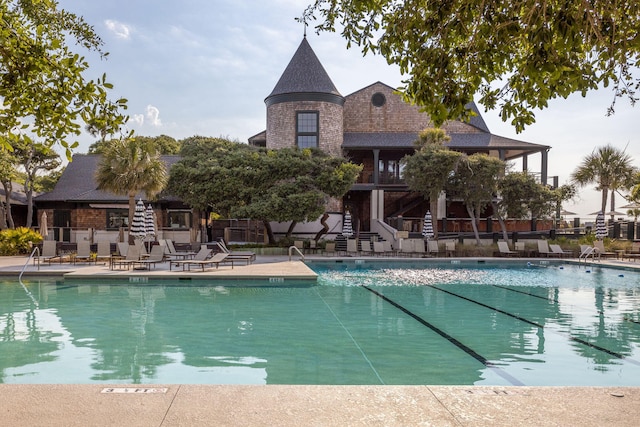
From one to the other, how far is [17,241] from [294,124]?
17.7 m

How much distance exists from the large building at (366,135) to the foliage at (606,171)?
3534mm

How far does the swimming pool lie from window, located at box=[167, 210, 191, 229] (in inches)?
677

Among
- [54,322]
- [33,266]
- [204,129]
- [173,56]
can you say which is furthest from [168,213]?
[54,322]

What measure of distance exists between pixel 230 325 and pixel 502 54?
6.94 metres

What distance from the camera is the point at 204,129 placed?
31844 mm

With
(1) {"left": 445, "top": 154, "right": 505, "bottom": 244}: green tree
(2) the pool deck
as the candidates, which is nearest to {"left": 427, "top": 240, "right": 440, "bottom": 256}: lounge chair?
(1) {"left": 445, "top": 154, "right": 505, "bottom": 244}: green tree

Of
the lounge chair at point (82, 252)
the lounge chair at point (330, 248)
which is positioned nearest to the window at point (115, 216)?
the lounge chair at point (82, 252)

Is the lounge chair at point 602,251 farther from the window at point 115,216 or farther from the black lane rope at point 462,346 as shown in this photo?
the window at point 115,216

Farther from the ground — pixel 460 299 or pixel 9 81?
pixel 9 81

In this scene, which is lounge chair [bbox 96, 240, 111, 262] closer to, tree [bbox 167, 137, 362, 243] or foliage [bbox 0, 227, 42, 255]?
foliage [bbox 0, 227, 42, 255]

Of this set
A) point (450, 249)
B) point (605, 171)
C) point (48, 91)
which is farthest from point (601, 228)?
point (48, 91)

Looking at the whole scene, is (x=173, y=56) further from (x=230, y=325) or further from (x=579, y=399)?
(x=579, y=399)

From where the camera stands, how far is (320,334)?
886 cm

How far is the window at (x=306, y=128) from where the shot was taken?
111 feet
